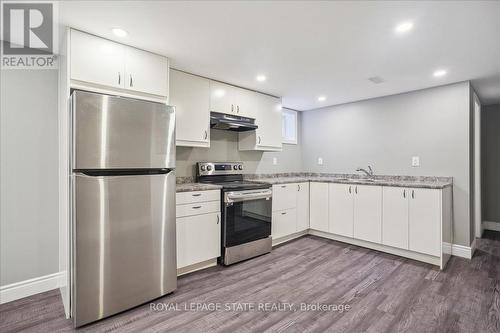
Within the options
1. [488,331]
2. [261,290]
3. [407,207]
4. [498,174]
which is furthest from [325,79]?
[498,174]

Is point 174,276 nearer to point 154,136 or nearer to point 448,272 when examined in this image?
point 154,136

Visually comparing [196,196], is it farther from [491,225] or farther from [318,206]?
[491,225]

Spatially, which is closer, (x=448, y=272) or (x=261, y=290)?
(x=261, y=290)

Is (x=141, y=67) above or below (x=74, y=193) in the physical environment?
above

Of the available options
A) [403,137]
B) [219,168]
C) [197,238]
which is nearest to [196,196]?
[197,238]

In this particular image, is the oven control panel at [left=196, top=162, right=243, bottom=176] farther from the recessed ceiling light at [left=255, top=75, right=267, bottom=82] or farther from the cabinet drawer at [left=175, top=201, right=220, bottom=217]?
the recessed ceiling light at [left=255, top=75, right=267, bottom=82]

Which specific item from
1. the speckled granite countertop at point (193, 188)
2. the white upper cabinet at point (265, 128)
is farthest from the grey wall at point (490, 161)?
the speckled granite countertop at point (193, 188)

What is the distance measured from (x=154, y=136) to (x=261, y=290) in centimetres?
175

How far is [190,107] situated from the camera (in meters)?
2.98

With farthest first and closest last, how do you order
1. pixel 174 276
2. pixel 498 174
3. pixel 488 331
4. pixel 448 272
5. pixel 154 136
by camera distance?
pixel 498 174 < pixel 448 272 < pixel 174 276 < pixel 154 136 < pixel 488 331

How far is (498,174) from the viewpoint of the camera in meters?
4.42

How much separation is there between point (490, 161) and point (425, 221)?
2.79 m

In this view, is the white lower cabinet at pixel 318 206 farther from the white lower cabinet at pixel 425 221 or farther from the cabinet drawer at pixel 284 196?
the white lower cabinet at pixel 425 221

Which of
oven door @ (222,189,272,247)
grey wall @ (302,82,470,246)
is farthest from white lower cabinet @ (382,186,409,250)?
oven door @ (222,189,272,247)
